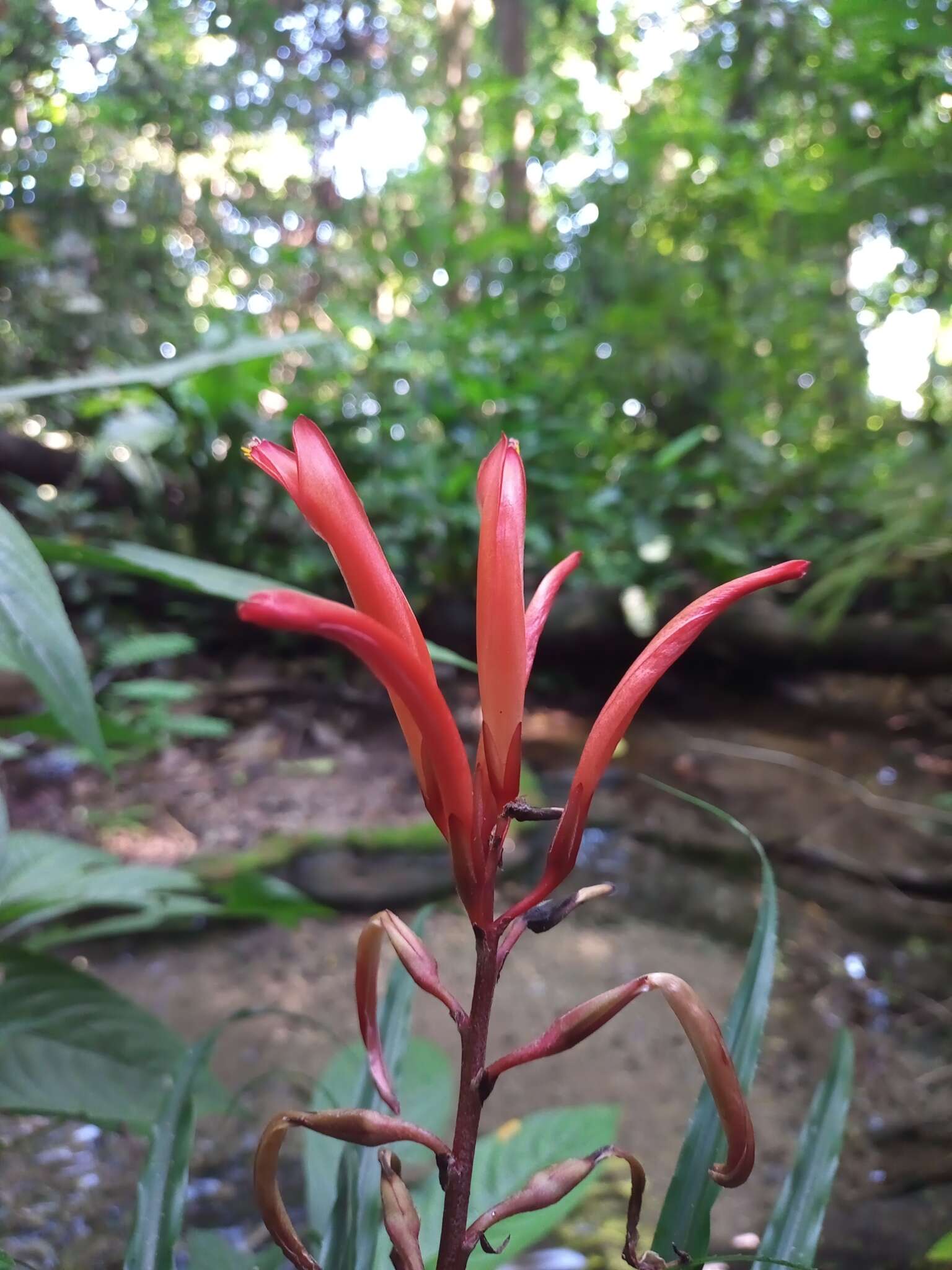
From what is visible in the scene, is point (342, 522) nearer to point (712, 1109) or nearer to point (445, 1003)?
point (445, 1003)

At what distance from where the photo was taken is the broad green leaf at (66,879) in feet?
2.36

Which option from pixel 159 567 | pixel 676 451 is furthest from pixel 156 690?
pixel 676 451

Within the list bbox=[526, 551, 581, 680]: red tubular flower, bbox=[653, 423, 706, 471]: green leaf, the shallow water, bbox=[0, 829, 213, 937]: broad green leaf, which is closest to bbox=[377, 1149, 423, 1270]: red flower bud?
bbox=[526, 551, 581, 680]: red tubular flower

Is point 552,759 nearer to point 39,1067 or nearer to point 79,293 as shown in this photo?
point 39,1067

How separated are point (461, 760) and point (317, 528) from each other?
115 millimetres

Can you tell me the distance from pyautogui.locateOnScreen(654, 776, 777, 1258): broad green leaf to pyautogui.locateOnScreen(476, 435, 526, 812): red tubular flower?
0.14 m

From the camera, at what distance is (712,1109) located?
1.50 feet

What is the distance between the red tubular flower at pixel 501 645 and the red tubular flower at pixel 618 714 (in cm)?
3

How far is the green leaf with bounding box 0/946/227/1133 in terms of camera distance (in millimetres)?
574

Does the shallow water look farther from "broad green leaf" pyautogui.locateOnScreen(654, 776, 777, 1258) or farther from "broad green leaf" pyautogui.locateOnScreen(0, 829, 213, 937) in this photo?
"broad green leaf" pyautogui.locateOnScreen(654, 776, 777, 1258)

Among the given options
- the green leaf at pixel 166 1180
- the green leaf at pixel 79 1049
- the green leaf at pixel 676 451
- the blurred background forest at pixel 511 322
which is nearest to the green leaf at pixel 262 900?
the green leaf at pixel 79 1049

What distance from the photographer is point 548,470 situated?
2.74m

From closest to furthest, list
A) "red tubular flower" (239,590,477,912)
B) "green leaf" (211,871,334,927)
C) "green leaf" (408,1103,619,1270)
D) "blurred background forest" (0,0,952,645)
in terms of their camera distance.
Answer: "red tubular flower" (239,590,477,912), "green leaf" (408,1103,619,1270), "green leaf" (211,871,334,927), "blurred background forest" (0,0,952,645)

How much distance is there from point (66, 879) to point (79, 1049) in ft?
0.55
